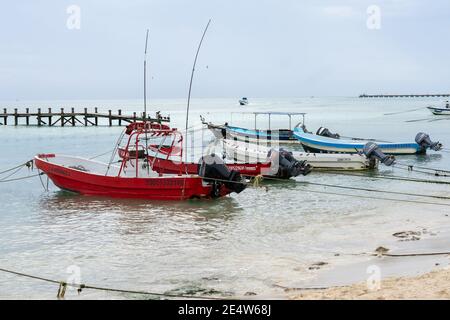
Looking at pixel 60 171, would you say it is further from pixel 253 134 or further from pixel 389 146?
pixel 253 134

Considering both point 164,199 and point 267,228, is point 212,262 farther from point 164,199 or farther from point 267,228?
point 164,199

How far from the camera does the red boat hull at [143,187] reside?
1855 centimetres

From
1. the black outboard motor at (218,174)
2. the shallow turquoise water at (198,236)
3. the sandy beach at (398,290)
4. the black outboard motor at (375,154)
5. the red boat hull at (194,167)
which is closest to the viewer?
the sandy beach at (398,290)

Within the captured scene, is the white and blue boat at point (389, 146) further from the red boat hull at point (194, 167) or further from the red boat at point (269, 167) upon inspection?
the red boat hull at point (194, 167)

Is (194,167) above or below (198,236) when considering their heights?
above

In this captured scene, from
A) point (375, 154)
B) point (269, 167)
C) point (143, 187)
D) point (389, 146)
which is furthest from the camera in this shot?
point (389, 146)

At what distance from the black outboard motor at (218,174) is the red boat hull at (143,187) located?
0.24m

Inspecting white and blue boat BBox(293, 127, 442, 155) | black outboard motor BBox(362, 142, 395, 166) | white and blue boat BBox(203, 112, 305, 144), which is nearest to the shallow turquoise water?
black outboard motor BBox(362, 142, 395, 166)

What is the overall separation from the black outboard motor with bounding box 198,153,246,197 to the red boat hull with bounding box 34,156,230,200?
0.24 metres

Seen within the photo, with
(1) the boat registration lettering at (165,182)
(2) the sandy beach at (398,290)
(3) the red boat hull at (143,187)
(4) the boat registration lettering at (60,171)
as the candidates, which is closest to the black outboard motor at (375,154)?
(3) the red boat hull at (143,187)

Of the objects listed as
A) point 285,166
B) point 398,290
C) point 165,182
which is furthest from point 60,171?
point 398,290

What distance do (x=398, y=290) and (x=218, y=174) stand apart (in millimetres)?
11249

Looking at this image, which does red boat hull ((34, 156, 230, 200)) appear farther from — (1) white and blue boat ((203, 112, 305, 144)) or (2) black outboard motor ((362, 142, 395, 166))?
(1) white and blue boat ((203, 112, 305, 144))

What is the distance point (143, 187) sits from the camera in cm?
1878
